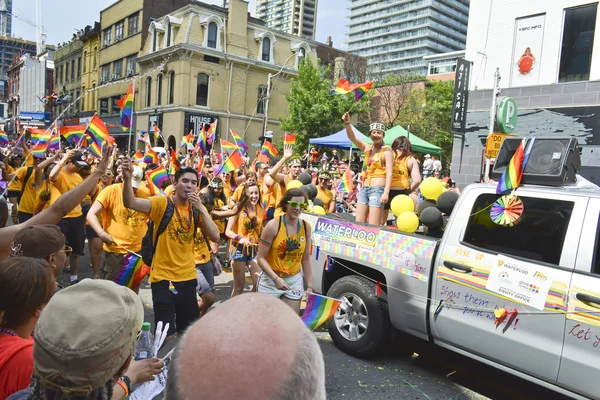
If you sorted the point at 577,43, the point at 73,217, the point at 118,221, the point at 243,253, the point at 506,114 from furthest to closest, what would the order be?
the point at 577,43, the point at 506,114, the point at 73,217, the point at 243,253, the point at 118,221

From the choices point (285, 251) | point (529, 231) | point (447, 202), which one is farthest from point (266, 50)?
point (529, 231)

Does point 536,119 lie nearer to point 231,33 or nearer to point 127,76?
point 231,33

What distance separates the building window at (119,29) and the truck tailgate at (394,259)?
4139 cm

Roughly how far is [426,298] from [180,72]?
1243 inches

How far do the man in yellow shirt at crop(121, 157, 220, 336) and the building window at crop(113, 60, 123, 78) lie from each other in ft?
132

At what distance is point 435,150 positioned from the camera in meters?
16.5

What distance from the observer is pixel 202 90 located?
33125mm

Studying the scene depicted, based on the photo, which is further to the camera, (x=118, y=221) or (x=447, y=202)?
(x=118, y=221)

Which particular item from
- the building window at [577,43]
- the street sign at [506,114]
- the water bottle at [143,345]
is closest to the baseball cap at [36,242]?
the water bottle at [143,345]

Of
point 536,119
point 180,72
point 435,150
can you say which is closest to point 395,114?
point 180,72

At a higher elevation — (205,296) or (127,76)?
(127,76)

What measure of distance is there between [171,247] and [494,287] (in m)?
2.72

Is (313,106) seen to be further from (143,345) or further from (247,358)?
(247,358)

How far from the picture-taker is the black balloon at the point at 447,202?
4.54 metres
